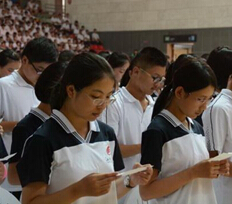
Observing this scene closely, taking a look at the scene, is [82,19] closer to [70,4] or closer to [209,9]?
[70,4]

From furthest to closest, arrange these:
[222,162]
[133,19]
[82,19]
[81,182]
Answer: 1. [82,19]
2. [133,19]
3. [222,162]
4. [81,182]

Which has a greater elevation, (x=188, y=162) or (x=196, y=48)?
(x=188, y=162)

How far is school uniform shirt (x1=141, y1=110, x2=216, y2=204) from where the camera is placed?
1761mm

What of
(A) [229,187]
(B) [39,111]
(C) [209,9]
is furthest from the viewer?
(C) [209,9]

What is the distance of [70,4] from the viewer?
17156 mm

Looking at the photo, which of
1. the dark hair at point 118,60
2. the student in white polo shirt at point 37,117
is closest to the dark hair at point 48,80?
the student in white polo shirt at point 37,117

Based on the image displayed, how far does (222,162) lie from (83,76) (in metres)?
0.69

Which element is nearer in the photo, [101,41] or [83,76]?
[83,76]

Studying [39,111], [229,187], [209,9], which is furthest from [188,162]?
[209,9]

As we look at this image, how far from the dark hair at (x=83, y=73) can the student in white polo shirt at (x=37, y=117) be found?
0.41 meters

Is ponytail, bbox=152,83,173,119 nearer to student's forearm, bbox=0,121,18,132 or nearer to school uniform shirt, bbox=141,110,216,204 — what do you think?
school uniform shirt, bbox=141,110,216,204

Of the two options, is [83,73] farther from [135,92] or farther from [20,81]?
[20,81]

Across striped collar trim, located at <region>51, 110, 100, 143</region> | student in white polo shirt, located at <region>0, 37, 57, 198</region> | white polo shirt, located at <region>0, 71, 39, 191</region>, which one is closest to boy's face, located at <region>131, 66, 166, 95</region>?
student in white polo shirt, located at <region>0, 37, 57, 198</region>

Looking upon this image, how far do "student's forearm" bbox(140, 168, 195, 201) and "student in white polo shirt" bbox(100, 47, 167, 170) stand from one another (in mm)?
726
